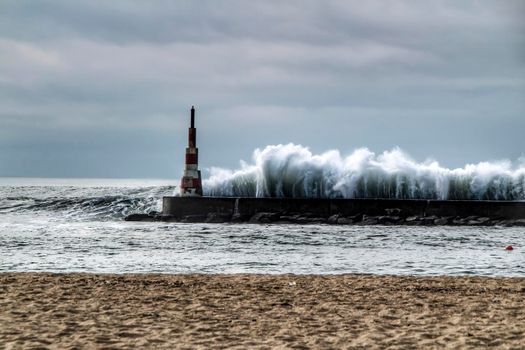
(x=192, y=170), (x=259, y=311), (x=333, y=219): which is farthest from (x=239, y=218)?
(x=259, y=311)

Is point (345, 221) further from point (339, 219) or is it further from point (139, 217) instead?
point (139, 217)

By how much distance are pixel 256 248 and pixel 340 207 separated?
5.73 meters

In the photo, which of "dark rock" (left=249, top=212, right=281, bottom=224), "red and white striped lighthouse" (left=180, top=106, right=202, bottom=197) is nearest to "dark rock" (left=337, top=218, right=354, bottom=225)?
"dark rock" (left=249, top=212, right=281, bottom=224)

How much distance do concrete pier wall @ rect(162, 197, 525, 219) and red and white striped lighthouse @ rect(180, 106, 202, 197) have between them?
0.16 m

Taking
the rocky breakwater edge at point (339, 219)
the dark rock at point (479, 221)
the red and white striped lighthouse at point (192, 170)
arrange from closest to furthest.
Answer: the dark rock at point (479, 221) < the rocky breakwater edge at point (339, 219) < the red and white striped lighthouse at point (192, 170)

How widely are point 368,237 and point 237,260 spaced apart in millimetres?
3671

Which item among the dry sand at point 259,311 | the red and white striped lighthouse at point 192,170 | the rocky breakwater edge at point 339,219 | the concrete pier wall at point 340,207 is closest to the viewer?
the dry sand at point 259,311

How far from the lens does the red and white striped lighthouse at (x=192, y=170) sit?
49.4 feet

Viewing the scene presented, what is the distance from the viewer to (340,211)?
15688 mm

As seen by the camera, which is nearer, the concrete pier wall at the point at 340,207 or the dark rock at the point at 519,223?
the dark rock at the point at 519,223

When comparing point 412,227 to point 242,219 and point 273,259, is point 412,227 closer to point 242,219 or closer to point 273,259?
point 242,219

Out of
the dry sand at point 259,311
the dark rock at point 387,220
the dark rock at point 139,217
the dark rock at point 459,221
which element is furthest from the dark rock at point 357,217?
the dry sand at point 259,311

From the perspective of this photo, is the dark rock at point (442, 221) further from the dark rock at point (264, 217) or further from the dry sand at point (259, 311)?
the dry sand at point (259, 311)

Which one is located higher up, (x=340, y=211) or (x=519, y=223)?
(x=340, y=211)
